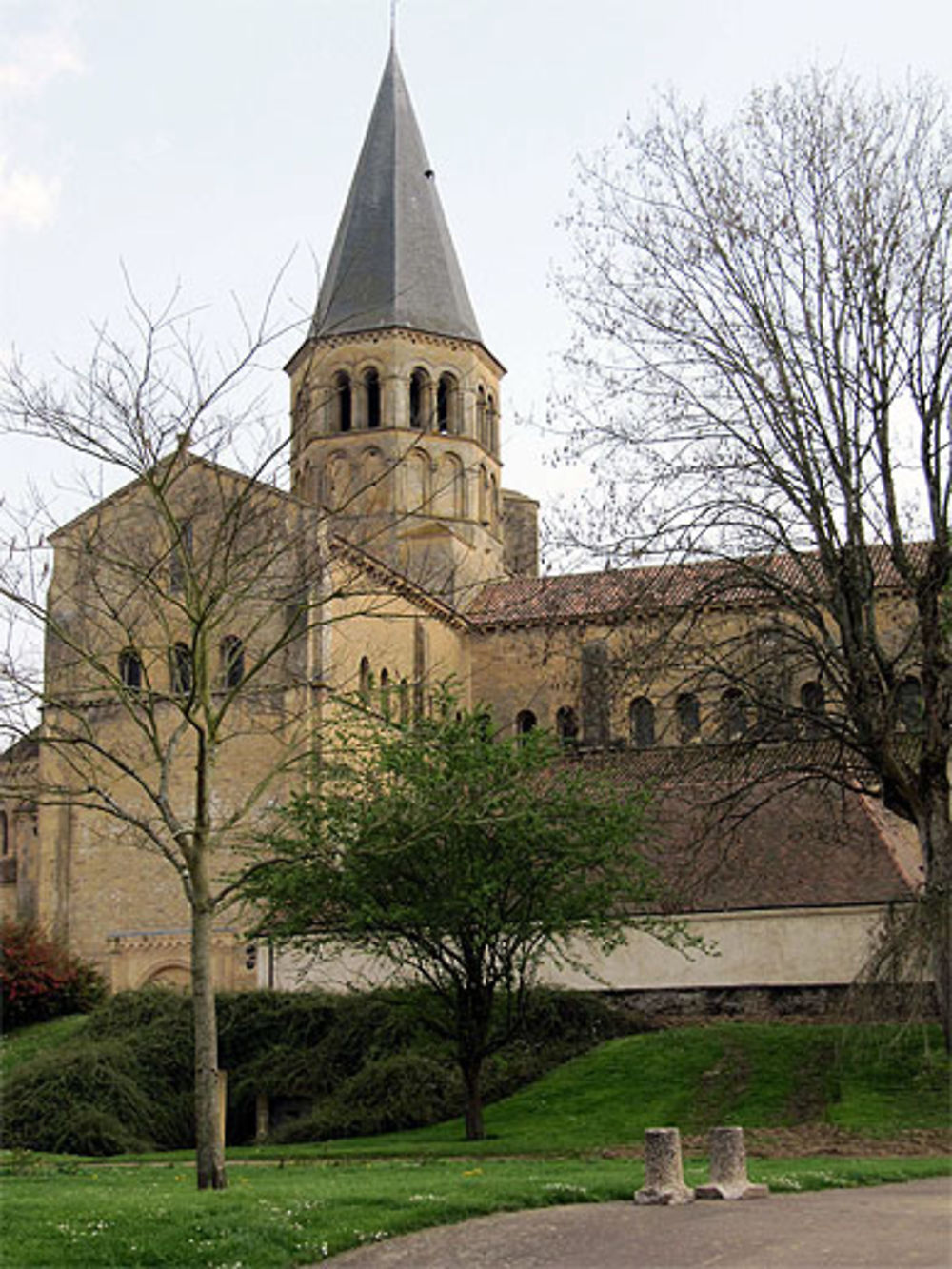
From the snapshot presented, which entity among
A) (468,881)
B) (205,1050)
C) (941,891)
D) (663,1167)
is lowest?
(663,1167)

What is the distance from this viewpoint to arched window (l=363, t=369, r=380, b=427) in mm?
49094

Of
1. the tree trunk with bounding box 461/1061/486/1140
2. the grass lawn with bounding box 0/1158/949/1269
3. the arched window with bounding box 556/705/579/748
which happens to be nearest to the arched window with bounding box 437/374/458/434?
the arched window with bounding box 556/705/579/748

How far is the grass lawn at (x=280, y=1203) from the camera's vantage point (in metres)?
11.6

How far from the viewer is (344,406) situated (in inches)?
1950

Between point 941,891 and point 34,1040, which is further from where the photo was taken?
point 34,1040

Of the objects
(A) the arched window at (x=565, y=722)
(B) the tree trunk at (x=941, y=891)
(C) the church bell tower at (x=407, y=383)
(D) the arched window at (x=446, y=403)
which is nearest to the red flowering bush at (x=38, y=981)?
(C) the church bell tower at (x=407, y=383)

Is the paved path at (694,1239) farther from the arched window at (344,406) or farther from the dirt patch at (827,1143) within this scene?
the arched window at (344,406)

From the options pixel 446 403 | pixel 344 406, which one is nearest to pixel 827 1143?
pixel 446 403

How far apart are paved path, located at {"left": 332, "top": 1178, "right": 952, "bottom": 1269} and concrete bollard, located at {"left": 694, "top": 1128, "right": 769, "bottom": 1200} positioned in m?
0.35

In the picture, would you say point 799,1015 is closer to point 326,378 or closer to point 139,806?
point 139,806

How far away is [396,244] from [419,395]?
5.43 metres

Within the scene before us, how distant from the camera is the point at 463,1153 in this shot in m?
21.1

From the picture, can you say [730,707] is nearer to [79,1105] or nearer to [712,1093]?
[712,1093]

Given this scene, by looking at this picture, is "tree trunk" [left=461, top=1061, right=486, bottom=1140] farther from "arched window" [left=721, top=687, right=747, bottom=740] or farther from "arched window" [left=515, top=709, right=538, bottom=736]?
"arched window" [left=515, top=709, right=538, bottom=736]
